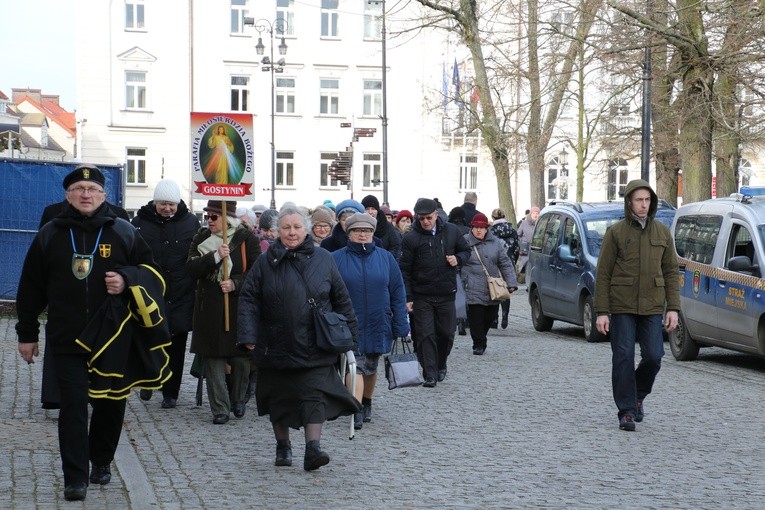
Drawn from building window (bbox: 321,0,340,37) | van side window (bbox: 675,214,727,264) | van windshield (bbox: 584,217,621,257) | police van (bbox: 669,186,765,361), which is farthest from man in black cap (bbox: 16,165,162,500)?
building window (bbox: 321,0,340,37)

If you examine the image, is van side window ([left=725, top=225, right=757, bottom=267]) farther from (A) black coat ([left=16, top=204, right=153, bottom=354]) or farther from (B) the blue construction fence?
(B) the blue construction fence

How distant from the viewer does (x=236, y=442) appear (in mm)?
9656

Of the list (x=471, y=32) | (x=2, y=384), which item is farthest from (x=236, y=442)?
(x=471, y=32)

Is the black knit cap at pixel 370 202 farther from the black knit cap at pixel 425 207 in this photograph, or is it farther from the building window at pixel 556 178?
the building window at pixel 556 178

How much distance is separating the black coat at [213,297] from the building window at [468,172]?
49.9 meters

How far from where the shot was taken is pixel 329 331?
8.38m

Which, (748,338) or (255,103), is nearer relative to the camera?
(748,338)

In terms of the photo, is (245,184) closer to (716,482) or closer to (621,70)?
(716,482)

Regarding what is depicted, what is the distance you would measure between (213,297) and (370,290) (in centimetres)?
136

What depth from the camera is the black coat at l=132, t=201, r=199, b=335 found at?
11336 mm

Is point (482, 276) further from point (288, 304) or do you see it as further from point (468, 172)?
point (468, 172)

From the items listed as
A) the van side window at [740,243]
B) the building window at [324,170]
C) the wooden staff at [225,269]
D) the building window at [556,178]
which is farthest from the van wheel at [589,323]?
the building window at [324,170]

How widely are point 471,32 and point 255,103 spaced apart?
2847cm

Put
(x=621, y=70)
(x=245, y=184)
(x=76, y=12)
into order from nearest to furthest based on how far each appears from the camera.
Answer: (x=245, y=184)
(x=621, y=70)
(x=76, y=12)
